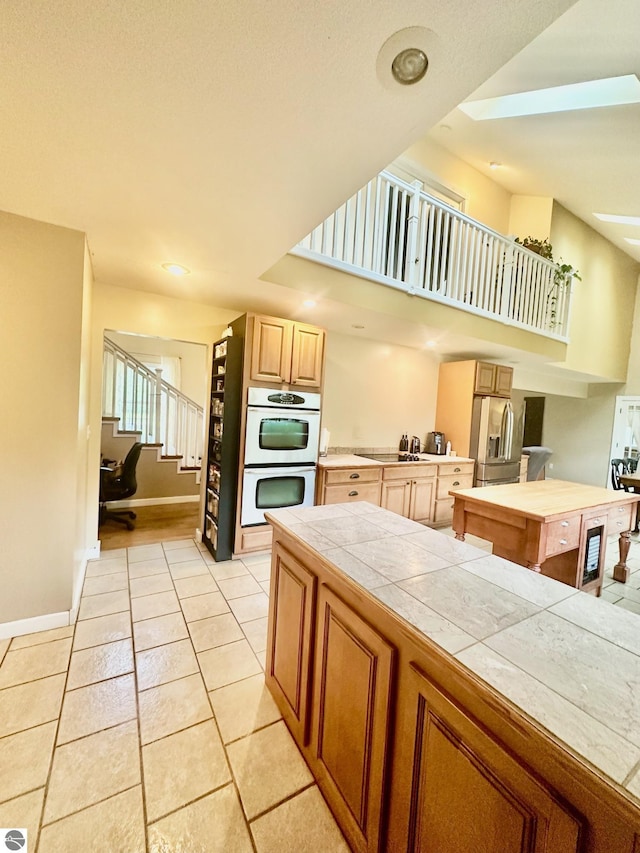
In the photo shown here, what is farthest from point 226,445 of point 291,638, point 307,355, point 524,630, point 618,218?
point 618,218

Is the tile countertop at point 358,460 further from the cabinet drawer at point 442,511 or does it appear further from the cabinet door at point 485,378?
the cabinet door at point 485,378

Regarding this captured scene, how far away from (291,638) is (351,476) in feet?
7.49

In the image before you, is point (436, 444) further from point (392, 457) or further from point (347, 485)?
point (347, 485)

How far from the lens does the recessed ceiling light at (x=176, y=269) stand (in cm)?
257

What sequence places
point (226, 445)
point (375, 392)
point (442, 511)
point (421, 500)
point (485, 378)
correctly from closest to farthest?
point (226, 445)
point (421, 500)
point (442, 511)
point (375, 392)
point (485, 378)

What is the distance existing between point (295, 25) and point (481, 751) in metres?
1.80

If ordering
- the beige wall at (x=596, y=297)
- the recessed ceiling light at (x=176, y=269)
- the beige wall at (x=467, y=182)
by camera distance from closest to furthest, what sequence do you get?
the recessed ceiling light at (x=176, y=269) → the beige wall at (x=467, y=182) → the beige wall at (x=596, y=297)

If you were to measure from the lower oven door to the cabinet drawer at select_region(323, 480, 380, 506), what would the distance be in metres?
0.19

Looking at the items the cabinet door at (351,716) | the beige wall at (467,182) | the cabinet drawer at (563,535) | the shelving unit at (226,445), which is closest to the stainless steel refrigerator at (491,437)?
the cabinet drawer at (563,535)

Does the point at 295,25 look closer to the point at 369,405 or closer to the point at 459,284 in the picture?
the point at 459,284

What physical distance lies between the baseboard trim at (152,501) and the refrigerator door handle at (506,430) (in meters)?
4.61

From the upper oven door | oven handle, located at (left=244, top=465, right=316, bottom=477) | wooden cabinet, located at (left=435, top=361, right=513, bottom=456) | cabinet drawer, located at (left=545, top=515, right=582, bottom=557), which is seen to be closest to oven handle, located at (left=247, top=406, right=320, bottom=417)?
the upper oven door

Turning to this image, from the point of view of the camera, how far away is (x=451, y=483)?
4.54 m

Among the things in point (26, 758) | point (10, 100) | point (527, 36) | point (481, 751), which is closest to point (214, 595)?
point (26, 758)
